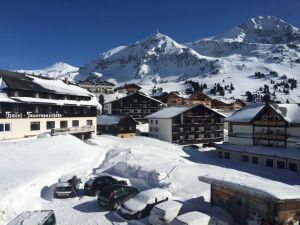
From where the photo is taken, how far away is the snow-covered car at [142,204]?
71.2 ft

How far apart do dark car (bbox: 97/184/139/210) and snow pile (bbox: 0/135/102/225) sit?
4.76m

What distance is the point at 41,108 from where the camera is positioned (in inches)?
1932

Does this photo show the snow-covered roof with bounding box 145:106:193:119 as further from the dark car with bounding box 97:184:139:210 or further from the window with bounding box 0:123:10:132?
the dark car with bounding box 97:184:139:210

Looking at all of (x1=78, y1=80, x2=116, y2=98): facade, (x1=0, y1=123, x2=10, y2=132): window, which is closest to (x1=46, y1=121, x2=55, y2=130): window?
(x1=0, y1=123, x2=10, y2=132): window

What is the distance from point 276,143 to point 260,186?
29647 millimetres

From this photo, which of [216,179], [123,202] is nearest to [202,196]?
[216,179]

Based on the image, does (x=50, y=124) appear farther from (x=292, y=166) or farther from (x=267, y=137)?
(x=292, y=166)

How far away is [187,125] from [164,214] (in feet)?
166

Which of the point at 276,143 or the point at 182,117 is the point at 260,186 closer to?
the point at 276,143

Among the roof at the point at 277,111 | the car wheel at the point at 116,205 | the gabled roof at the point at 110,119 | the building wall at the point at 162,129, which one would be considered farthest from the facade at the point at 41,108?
the roof at the point at 277,111

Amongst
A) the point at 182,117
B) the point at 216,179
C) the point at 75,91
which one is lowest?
the point at 216,179

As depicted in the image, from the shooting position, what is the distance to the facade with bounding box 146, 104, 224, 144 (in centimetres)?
6838

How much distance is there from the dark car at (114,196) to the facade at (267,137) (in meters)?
25.9

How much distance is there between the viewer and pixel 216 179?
22.7 metres
